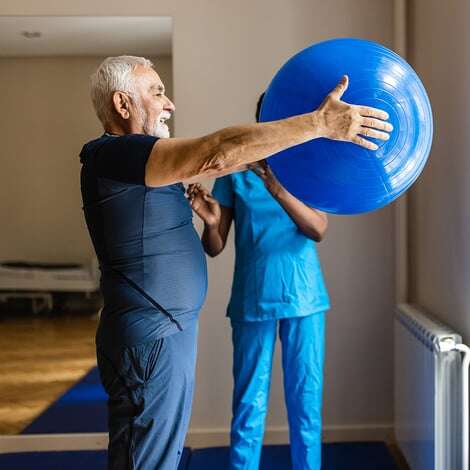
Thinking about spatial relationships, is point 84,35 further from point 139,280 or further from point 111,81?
point 139,280

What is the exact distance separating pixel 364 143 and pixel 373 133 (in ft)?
0.09

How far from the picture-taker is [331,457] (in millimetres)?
2764

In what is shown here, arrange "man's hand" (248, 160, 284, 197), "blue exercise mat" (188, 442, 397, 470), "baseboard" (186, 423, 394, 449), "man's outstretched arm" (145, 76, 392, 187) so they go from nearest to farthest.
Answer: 1. "man's outstretched arm" (145, 76, 392, 187)
2. "man's hand" (248, 160, 284, 197)
3. "blue exercise mat" (188, 442, 397, 470)
4. "baseboard" (186, 423, 394, 449)

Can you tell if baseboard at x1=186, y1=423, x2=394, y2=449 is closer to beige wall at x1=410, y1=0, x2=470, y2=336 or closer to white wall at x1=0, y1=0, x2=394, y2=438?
white wall at x1=0, y1=0, x2=394, y2=438

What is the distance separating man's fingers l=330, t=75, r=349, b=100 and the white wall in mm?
1465

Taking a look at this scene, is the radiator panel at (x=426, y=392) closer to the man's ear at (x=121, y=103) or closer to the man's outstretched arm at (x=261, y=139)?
the man's outstretched arm at (x=261, y=139)

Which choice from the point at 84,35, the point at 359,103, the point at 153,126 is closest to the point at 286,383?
the point at 153,126

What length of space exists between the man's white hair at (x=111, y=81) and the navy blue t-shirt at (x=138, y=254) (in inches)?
4.3

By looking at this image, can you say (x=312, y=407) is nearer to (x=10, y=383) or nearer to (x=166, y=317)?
(x=166, y=317)

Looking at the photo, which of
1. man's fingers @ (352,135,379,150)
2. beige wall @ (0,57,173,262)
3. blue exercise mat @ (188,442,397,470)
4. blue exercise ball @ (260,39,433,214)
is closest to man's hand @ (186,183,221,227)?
blue exercise ball @ (260,39,433,214)

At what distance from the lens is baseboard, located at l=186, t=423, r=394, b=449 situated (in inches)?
114

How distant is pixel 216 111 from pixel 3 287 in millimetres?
1272

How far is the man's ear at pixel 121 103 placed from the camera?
62.4 inches

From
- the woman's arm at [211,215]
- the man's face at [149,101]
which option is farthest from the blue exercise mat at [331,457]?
the man's face at [149,101]
